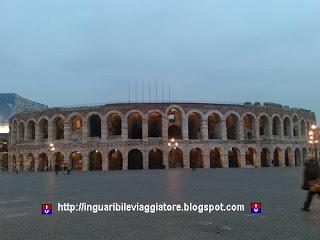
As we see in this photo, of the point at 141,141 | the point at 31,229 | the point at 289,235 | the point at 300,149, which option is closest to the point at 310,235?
the point at 289,235

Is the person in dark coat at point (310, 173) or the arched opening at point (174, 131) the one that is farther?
the arched opening at point (174, 131)

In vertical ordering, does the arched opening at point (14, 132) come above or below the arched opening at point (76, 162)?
above

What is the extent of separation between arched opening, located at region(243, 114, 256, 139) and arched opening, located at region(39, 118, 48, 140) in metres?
31.2

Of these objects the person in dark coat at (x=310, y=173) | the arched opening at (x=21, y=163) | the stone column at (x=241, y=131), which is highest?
the stone column at (x=241, y=131)

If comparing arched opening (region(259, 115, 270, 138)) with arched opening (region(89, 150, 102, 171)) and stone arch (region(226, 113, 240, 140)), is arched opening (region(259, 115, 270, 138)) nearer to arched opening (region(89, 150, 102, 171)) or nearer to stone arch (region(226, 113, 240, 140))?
stone arch (region(226, 113, 240, 140))

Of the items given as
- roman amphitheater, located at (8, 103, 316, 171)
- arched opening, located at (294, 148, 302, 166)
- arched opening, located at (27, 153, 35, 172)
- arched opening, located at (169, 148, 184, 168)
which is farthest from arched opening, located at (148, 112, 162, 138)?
arched opening, located at (294, 148, 302, 166)

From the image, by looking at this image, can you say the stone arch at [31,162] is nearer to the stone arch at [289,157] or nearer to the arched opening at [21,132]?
the arched opening at [21,132]

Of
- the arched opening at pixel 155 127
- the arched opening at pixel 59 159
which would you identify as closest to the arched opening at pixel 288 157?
the arched opening at pixel 155 127

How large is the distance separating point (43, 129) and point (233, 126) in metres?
30.5

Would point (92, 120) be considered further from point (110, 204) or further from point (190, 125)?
point (110, 204)

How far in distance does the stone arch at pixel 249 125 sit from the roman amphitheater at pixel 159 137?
9 cm

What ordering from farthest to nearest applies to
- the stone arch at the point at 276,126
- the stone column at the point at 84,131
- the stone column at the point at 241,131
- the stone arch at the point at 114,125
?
the stone arch at the point at 114,125, the stone arch at the point at 276,126, the stone column at the point at 241,131, the stone column at the point at 84,131

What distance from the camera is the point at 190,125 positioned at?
186 feet

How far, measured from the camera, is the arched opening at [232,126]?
5172cm
